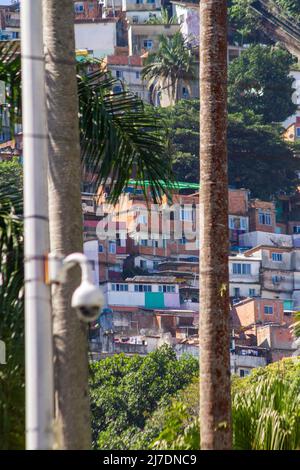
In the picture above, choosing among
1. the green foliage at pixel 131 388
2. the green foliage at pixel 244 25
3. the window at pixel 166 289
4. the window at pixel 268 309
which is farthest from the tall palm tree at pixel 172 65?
the green foliage at pixel 131 388

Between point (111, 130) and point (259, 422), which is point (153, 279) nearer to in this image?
point (111, 130)

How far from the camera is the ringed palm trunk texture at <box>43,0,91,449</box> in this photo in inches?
452

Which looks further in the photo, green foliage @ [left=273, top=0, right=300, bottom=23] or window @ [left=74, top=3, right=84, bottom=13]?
green foliage @ [left=273, top=0, right=300, bottom=23]

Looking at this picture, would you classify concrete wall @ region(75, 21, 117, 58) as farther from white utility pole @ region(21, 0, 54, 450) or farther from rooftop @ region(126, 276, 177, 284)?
white utility pole @ region(21, 0, 54, 450)

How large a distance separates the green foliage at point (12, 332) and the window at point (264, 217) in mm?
119026

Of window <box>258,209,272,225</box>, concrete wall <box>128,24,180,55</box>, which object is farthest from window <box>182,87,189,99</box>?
window <box>258,209,272,225</box>

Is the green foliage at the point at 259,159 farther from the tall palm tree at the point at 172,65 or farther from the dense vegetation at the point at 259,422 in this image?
the dense vegetation at the point at 259,422

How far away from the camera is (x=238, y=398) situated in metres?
14.6

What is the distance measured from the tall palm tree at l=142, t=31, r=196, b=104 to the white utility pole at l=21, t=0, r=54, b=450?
128647 mm

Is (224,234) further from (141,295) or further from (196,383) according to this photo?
(141,295)

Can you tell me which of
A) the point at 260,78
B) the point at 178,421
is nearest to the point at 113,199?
the point at 178,421

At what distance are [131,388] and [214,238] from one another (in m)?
72.6

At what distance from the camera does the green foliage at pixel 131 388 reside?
269 ft
